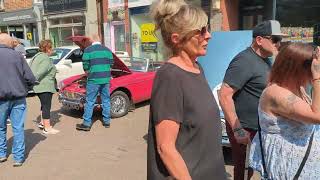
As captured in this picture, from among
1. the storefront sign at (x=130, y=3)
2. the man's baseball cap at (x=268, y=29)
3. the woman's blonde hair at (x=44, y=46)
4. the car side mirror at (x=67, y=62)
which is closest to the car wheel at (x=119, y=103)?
the woman's blonde hair at (x=44, y=46)

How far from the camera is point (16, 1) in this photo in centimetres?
2673

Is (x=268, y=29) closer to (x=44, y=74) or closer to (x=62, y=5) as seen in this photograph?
(x=44, y=74)

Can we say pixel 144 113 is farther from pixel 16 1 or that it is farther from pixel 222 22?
pixel 16 1

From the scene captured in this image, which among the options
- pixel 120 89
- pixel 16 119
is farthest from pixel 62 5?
pixel 16 119

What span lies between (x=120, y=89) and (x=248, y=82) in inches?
211

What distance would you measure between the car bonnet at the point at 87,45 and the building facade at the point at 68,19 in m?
10.6

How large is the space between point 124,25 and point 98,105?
10034 millimetres

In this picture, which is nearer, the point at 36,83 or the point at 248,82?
the point at 248,82

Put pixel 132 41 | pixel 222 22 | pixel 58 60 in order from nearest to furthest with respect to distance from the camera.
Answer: pixel 58 60 < pixel 222 22 < pixel 132 41

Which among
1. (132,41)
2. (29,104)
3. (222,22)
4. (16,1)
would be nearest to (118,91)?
(29,104)

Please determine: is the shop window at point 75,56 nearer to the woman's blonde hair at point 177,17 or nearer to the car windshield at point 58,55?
the car windshield at point 58,55

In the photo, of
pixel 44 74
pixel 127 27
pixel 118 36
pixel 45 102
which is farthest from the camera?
pixel 118 36

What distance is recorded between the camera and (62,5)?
21.7m

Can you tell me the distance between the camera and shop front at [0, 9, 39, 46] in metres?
25.1
